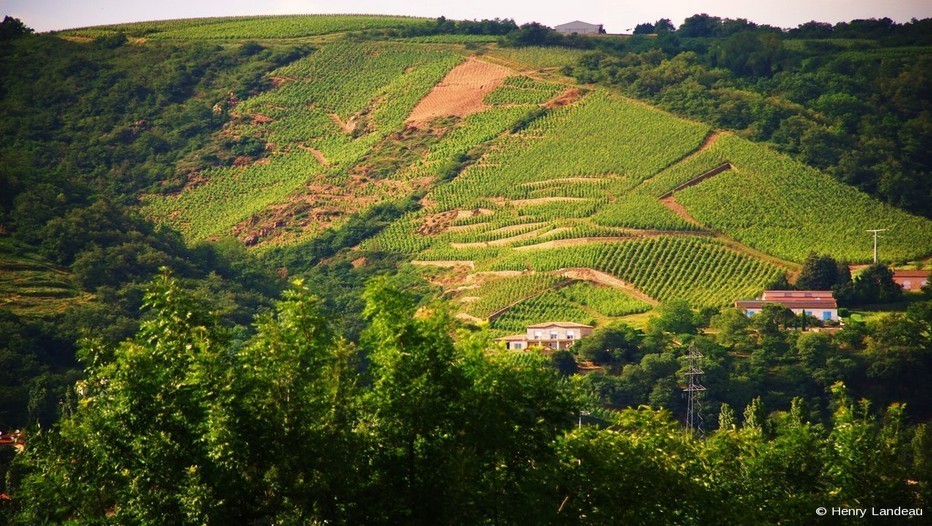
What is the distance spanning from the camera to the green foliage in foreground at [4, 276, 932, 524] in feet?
95.9

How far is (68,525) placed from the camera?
2981cm

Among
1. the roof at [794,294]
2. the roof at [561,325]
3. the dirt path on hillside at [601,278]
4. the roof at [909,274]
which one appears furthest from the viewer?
the roof at [909,274]

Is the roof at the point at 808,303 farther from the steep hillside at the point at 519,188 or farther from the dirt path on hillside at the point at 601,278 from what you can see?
the dirt path on hillside at the point at 601,278

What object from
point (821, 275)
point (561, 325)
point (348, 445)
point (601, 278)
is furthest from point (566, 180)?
point (348, 445)

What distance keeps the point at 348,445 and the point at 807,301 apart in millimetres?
68211

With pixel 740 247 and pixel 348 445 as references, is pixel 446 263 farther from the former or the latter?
pixel 348 445

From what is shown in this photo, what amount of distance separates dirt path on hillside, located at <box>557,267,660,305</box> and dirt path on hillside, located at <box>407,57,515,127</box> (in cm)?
3860

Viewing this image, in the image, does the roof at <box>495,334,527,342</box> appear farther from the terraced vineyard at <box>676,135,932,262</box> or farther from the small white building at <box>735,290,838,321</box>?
the terraced vineyard at <box>676,135,932,262</box>

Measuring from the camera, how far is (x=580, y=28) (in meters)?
171

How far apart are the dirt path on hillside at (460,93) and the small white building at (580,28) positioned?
1132 inches

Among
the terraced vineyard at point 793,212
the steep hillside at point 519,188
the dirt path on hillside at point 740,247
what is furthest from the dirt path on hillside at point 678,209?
the terraced vineyard at point 793,212

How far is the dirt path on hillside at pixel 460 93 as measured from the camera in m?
137

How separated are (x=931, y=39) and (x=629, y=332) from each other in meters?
92.2

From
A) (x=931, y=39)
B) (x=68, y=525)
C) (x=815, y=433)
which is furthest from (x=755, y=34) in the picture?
(x=68, y=525)
